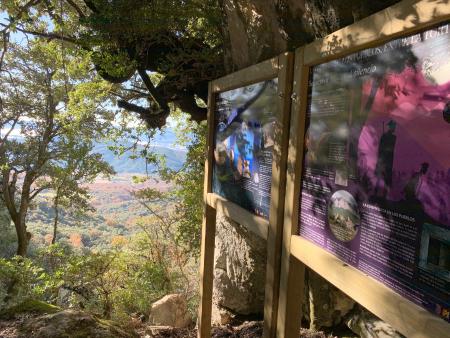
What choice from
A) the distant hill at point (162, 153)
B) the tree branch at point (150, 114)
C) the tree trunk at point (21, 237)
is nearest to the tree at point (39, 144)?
the tree trunk at point (21, 237)

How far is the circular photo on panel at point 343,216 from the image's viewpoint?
1354 mm

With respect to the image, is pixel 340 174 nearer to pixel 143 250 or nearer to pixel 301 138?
pixel 301 138

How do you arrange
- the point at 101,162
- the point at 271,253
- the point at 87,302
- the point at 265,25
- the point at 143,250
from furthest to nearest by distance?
1. the point at 101,162
2. the point at 143,250
3. the point at 87,302
4. the point at 265,25
5. the point at 271,253

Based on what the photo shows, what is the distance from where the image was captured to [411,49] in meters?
1.13

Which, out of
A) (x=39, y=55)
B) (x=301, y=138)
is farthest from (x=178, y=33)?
(x=39, y=55)

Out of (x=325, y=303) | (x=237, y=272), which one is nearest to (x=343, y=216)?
(x=325, y=303)

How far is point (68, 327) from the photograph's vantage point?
2.61 m

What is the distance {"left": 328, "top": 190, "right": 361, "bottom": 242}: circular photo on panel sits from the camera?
1.35m

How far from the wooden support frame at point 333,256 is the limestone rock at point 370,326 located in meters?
1.30

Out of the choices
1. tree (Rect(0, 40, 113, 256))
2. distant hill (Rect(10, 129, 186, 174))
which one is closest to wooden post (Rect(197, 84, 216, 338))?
distant hill (Rect(10, 129, 186, 174))

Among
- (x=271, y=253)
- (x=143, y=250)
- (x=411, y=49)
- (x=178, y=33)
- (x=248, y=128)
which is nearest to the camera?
(x=411, y=49)

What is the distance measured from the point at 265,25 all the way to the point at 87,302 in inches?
205

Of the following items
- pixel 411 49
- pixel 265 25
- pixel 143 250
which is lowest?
pixel 143 250

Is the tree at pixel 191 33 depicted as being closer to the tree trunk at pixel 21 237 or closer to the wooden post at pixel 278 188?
the wooden post at pixel 278 188
